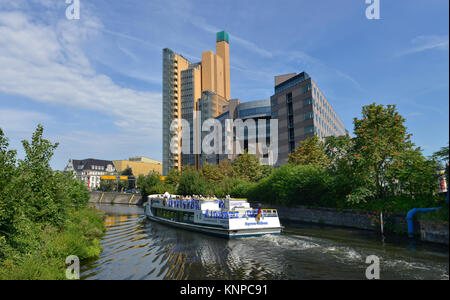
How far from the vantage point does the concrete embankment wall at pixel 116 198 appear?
10994 centimetres

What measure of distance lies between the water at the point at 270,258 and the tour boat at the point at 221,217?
1197 mm

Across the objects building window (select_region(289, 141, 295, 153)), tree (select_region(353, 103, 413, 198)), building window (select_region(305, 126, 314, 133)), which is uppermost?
building window (select_region(305, 126, 314, 133))

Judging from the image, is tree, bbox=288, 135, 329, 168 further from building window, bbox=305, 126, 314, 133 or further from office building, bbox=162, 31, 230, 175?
office building, bbox=162, 31, 230, 175

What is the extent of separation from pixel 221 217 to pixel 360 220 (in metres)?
17.2

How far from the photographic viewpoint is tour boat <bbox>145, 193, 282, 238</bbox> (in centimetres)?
3178

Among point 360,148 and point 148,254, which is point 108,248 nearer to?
point 148,254

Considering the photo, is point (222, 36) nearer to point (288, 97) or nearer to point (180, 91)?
point (180, 91)

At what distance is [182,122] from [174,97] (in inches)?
553

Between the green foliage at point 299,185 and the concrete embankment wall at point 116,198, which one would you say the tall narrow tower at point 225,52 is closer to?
the concrete embankment wall at point 116,198

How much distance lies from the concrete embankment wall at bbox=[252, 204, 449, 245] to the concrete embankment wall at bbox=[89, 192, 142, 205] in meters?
70.4

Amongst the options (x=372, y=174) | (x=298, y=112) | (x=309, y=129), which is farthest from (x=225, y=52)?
(x=372, y=174)

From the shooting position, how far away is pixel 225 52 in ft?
562

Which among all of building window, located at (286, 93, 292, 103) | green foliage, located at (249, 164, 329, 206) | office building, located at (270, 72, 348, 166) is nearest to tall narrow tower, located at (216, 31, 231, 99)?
office building, located at (270, 72, 348, 166)

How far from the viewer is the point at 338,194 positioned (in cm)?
4012
